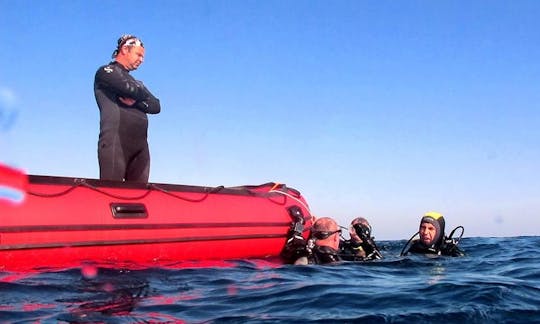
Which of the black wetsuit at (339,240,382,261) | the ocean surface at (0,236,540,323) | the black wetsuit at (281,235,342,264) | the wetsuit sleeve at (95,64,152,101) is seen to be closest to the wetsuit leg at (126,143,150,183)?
the wetsuit sleeve at (95,64,152,101)

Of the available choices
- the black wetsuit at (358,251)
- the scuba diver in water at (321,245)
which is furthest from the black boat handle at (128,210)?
the black wetsuit at (358,251)

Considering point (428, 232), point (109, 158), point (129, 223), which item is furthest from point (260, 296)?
point (428, 232)

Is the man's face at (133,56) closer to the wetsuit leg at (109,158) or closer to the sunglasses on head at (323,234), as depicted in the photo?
the wetsuit leg at (109,158)

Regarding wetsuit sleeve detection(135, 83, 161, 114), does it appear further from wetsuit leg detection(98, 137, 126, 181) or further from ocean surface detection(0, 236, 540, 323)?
ocean surface detection(0, 236, 540, 323)

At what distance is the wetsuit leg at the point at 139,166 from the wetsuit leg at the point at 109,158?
350 millimetres

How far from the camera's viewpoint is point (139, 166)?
6.62 meters

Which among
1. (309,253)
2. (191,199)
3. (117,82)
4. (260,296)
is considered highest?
(117,82)

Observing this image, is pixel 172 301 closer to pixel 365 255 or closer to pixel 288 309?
pixel 288 309

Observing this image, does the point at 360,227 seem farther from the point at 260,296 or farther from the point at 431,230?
the point at 260,296

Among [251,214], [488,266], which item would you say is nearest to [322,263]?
[251,214]

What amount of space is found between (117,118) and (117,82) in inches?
16.0

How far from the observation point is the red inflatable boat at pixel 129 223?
503cm

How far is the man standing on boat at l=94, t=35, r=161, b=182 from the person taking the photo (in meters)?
6.14

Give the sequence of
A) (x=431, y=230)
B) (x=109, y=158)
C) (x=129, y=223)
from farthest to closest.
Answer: (x=431, y=230), (x=109, y=158), (x=129, y=223)
